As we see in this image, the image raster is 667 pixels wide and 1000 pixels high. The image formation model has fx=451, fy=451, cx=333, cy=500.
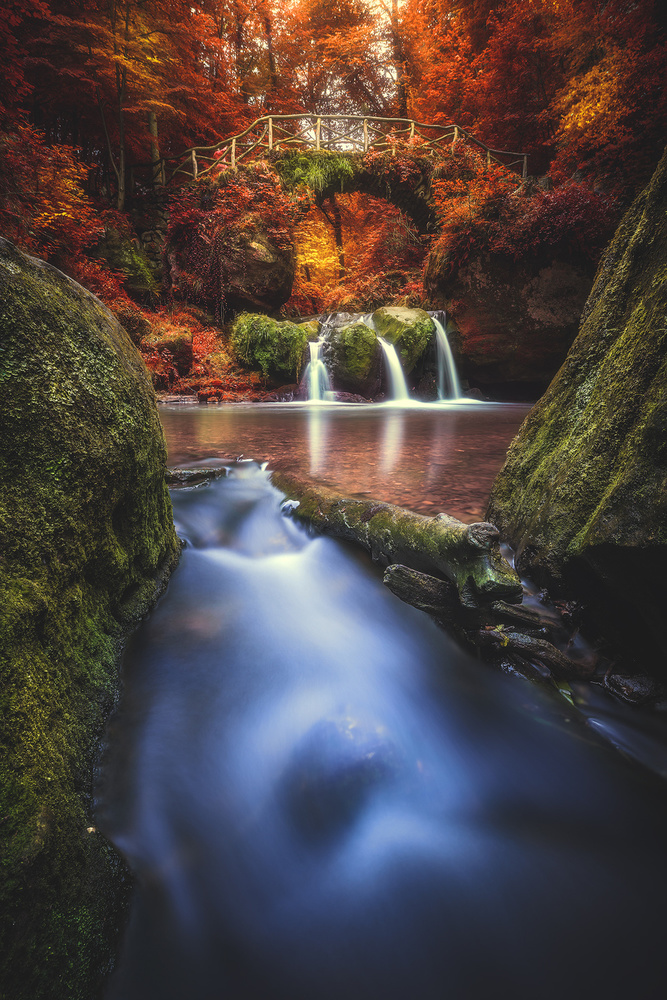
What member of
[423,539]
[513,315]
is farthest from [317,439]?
[513,315]

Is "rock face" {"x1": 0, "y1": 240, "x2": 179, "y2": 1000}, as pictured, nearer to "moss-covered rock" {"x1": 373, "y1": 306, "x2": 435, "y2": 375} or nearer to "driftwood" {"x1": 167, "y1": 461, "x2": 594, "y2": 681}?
"driftwood" {"x1": 167, "y1": 461, "x2": 594, "y2": 681}

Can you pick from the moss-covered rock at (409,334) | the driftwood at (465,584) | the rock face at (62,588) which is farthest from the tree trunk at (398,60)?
the rock face at (62,588)

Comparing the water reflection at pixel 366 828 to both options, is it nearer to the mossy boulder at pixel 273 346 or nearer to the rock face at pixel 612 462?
the rock face at pixel 612 462

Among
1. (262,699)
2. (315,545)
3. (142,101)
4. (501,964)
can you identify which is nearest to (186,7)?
(142,101)

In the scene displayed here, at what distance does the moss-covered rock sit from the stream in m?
11.2

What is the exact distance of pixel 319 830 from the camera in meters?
1.55

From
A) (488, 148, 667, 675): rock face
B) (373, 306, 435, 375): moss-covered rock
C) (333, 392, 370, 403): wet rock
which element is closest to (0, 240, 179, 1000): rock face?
(488, 148, 667, 675): rock face

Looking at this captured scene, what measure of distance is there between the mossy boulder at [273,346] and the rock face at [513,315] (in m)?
4.49

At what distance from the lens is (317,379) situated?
1270 centimetres

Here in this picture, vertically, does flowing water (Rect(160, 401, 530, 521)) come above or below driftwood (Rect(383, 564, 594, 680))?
above

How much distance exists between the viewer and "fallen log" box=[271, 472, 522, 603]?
6.86ft

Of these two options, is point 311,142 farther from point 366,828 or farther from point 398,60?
point 366,828

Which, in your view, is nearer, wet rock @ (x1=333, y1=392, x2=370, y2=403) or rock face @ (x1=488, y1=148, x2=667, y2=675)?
rock face @ (x1=488, y1=148, x2=667, y2=675)

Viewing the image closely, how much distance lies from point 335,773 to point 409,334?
40.7ft
